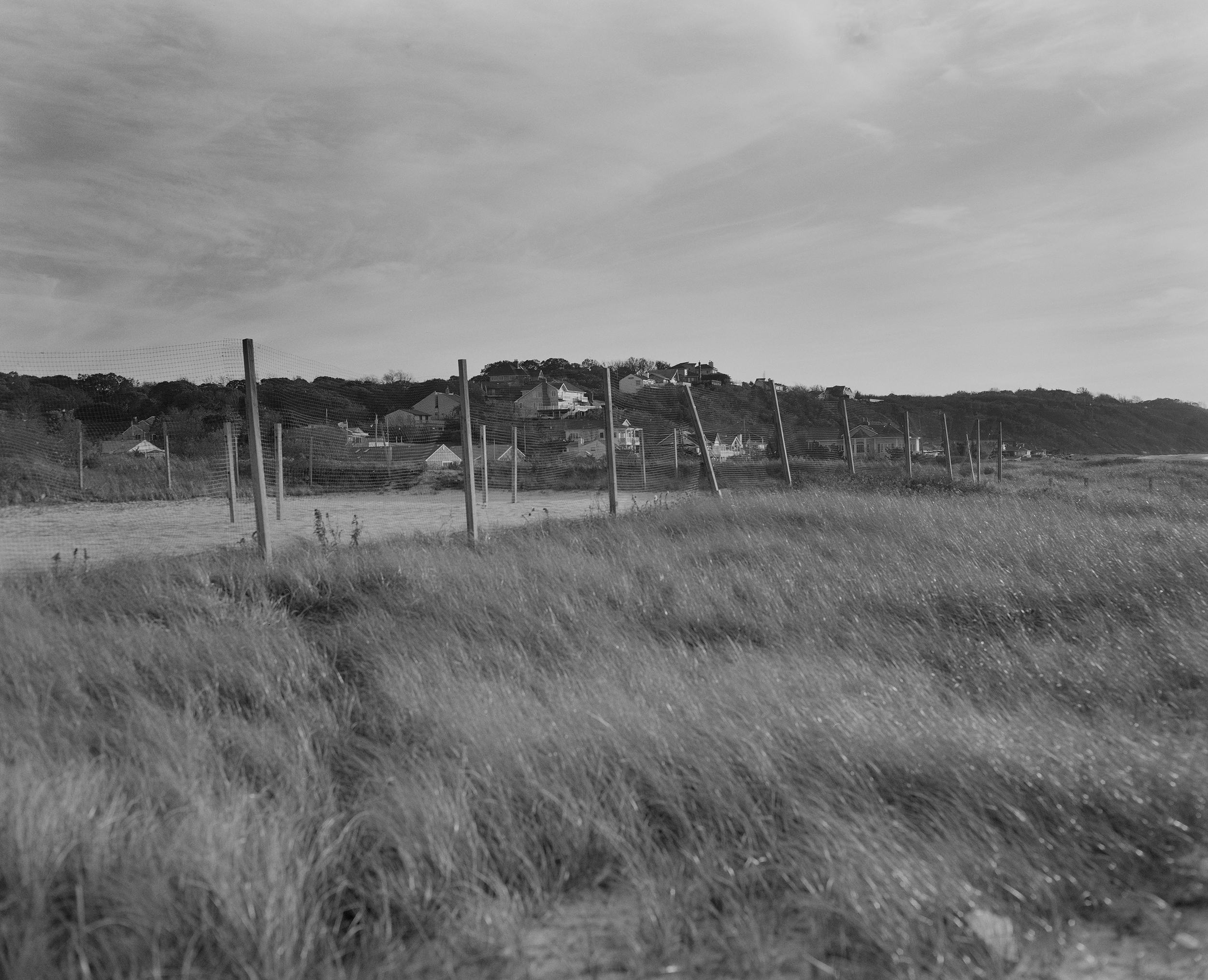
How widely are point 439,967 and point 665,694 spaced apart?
1.76 metres

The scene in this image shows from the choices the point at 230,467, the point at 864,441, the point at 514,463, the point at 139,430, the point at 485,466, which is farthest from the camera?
the point at 864,441

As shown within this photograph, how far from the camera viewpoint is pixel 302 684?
425 cm

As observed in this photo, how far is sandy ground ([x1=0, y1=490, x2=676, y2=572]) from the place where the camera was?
10.1 m

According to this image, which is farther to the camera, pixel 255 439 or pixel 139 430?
pixel 139 430

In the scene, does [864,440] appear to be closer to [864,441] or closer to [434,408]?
[864,441]

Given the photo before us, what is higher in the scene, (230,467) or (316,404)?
(316,404)

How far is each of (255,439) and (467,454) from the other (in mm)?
2553

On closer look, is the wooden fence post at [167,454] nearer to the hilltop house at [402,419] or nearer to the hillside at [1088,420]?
the hilltop house at [402,419]

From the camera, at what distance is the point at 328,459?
20.9 m

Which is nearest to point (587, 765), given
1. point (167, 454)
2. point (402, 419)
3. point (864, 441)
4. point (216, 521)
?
point (216, 521)

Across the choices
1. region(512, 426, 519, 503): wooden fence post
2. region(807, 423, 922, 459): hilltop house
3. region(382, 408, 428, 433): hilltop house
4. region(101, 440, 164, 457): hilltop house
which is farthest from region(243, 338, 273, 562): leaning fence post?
region(807, 423, 922, 459): hilltop house

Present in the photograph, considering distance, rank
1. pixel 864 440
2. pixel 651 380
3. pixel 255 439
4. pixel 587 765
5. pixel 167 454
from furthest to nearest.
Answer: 1. pixel 864 440
2. pixel 651 380
3. pixel 167 454
4. pixel 255 439
5. pixel 587 765

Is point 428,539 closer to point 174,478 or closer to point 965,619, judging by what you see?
point 965,619

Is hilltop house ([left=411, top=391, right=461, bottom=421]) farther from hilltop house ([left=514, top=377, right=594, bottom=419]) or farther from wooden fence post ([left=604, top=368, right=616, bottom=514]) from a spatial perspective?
hilltop house ([left=514, top=377, right=594, bottom=419])
